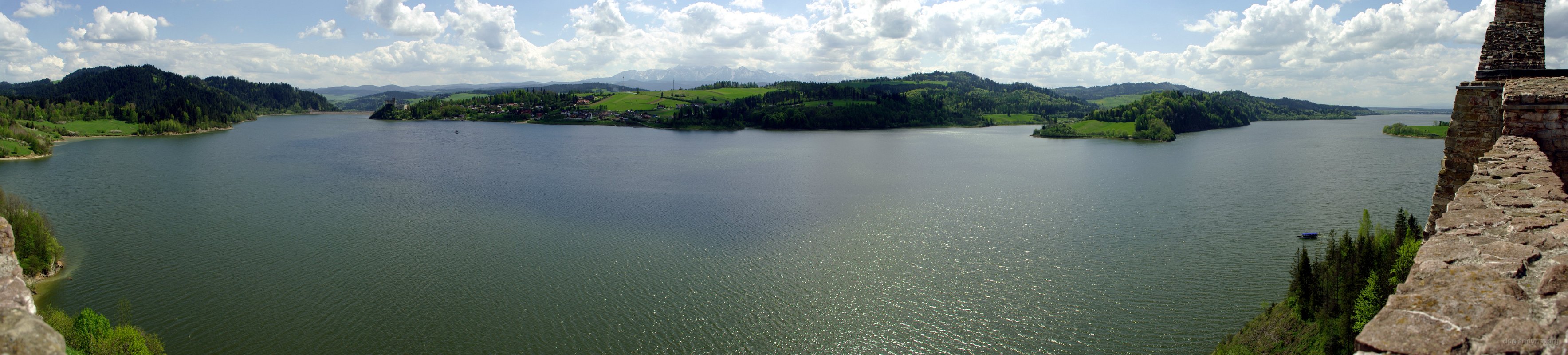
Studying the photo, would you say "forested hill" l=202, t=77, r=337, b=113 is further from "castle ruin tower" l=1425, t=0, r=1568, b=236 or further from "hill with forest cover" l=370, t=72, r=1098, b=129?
"castle ruin tower" l=1425, t=0, r=1568, b=236

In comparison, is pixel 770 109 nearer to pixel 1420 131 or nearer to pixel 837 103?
pixel 837 103

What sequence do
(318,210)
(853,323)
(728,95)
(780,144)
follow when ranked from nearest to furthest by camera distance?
1. (853,323)
2. (318,210)
3. (780,144)
4. (728,95)

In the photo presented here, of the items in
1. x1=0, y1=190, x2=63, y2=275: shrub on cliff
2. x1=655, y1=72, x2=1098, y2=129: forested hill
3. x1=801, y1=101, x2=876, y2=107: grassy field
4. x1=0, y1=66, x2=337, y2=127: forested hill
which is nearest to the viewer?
x1=0, y1=190, x2=63, y2=275: shrub on cliff

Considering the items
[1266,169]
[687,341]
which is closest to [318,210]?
[687,341]

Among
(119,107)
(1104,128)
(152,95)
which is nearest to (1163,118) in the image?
(1104,128)

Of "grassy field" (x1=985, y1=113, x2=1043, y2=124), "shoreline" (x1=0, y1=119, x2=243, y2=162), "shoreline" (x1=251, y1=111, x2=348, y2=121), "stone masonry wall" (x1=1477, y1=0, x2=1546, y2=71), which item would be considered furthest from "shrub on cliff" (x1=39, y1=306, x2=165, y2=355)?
"shoreline" (x1=251, y1=111, x2=348, y2=121)

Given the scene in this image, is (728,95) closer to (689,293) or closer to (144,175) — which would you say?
(144,175)
